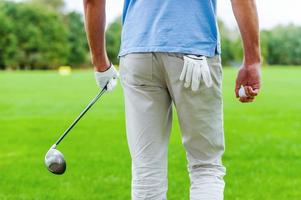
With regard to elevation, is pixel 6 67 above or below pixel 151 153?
below

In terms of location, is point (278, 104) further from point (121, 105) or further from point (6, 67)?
point (6, 67)

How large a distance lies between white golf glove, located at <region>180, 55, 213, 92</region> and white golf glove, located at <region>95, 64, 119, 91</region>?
72 cm

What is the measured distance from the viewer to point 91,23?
315 centimetres

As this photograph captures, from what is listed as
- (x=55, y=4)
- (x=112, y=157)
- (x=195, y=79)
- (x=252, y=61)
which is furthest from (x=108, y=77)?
(x=55, y=4)

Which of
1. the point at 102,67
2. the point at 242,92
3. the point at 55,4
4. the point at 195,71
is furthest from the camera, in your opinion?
the point at 55,4

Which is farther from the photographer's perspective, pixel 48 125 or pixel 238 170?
pixel 48 125

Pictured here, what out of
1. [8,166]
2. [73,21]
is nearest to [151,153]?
[8,166]

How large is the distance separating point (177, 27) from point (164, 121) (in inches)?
18.3

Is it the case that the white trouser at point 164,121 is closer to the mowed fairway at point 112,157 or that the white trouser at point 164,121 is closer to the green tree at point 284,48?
the mowed fairway at point 112,157

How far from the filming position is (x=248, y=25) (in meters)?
2.79

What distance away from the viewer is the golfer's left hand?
2.84 m

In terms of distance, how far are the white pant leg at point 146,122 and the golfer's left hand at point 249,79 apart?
1.14 ft

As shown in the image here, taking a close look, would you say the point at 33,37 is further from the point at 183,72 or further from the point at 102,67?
the point at 183,72

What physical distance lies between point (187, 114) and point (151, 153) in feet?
0.86
